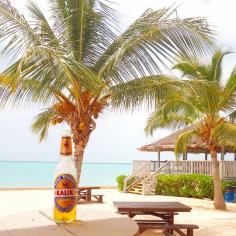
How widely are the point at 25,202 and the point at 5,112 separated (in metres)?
9.83

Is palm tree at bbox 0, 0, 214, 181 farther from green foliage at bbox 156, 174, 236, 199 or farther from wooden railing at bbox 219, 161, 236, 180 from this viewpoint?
wooden railing at bbox 219, 161, 236, 180

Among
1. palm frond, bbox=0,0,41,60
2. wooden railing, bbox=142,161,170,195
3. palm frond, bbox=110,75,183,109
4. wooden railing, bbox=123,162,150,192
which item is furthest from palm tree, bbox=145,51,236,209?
wooden railing, bbox=123,162,150,192

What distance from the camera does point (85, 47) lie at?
7.73 m

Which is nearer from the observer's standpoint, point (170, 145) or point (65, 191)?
point (65, 191)

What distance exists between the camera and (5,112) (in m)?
6.90

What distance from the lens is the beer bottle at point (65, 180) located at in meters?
2.91

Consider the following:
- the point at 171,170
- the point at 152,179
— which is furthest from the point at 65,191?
the point at 171,170

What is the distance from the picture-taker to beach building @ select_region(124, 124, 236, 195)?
1866 cm

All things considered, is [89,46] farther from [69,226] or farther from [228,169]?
[228,169]

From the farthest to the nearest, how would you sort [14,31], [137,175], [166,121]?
[137,175] → [166,121] → [14,31]

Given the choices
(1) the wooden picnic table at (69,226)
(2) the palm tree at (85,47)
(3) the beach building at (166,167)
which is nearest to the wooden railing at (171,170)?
(3) the beach building at (166,167)

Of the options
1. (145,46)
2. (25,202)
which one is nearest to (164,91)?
(145,46)

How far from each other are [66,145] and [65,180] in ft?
0.80

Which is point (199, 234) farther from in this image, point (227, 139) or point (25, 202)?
point (25, 202)
